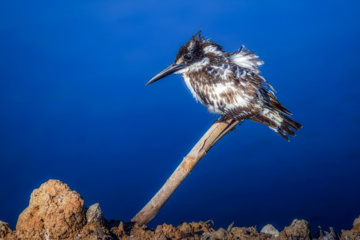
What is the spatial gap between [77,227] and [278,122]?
180 centimetres

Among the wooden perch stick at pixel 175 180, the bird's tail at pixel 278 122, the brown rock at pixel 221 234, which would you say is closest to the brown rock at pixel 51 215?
the wooden perch stick at pixel 175 180

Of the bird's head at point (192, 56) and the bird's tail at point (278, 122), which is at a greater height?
the bird's head at point (192, 56)

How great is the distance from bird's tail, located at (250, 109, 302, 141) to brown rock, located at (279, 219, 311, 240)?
749mm

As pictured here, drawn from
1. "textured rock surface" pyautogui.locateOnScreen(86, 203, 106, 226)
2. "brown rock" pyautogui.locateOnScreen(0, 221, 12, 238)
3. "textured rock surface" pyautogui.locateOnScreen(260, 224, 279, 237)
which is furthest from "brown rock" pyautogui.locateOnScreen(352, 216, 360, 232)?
"brown rock" pyautogui.locateOnScreen(0, 221, 12, 238)

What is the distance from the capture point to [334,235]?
2434 mm

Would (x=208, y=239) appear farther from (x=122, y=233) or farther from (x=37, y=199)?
(x=37, y=199)

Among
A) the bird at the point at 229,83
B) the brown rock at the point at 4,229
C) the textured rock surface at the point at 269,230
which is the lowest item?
the textured rock surface at the point at 269,230

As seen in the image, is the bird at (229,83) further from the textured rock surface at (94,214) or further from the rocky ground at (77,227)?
the textured rock surface at (94,214)

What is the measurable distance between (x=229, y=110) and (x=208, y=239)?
109 centimetres

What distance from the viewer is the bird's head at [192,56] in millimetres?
3022

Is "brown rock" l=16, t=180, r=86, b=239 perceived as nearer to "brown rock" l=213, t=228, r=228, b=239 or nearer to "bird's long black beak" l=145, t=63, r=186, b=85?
"brown rock" l=213, t=228, r=228, b=239

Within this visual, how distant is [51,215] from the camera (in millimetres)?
2330

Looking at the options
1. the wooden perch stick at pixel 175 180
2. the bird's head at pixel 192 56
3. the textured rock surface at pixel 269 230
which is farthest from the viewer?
the bird's head at pixel 192 56

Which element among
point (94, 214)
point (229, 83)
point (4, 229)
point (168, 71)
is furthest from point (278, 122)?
point (4, 229)
